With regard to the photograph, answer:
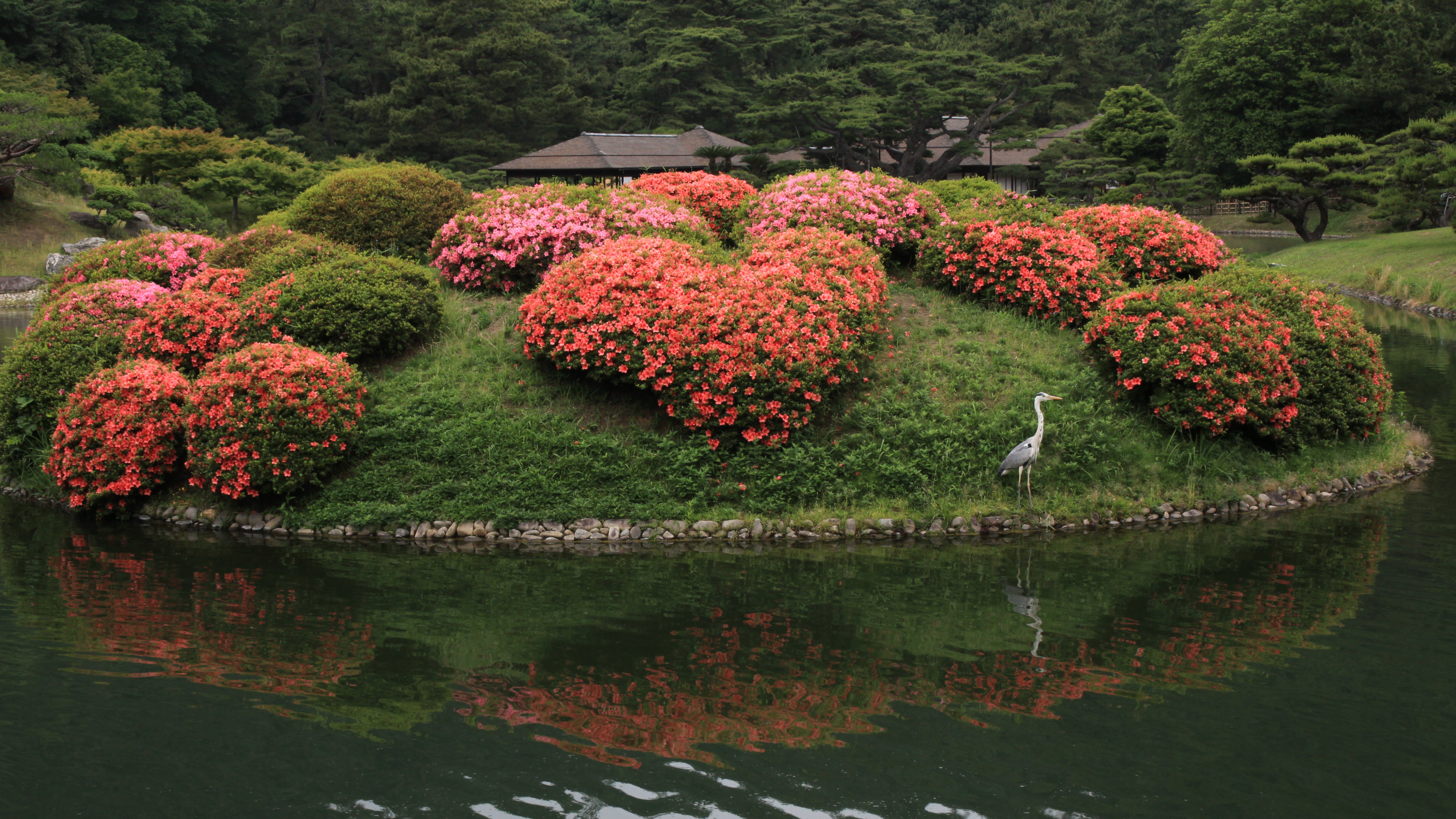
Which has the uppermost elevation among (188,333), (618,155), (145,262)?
(618,155)

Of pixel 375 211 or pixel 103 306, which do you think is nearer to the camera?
pixel 103 306

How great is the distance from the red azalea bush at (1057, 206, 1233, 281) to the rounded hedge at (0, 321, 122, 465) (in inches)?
525

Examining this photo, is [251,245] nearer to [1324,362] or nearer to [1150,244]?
[1150,244]

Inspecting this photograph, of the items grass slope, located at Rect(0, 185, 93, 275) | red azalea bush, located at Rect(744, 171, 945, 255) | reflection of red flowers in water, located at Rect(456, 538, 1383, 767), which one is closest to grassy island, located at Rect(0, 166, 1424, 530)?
red azalea bush, located at Rect(744, 171, 945, 255)

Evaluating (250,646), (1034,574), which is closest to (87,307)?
(250,646)

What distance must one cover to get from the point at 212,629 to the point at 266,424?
3.36 m

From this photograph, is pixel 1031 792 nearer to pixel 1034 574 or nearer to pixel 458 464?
pixel 1034 574

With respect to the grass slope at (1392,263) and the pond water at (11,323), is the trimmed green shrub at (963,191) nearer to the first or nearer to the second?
the grass slope at (1392,263)

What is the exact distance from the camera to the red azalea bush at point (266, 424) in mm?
12141

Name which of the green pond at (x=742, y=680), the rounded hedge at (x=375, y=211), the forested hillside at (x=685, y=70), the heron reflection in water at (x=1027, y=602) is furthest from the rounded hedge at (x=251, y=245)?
the forested hillside at (x=685, y=70)

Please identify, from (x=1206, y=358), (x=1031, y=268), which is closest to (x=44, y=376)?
(x=1031, y=268)

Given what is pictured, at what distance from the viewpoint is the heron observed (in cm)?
1211

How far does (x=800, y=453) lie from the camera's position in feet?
41.2

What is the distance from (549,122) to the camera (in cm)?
5706
